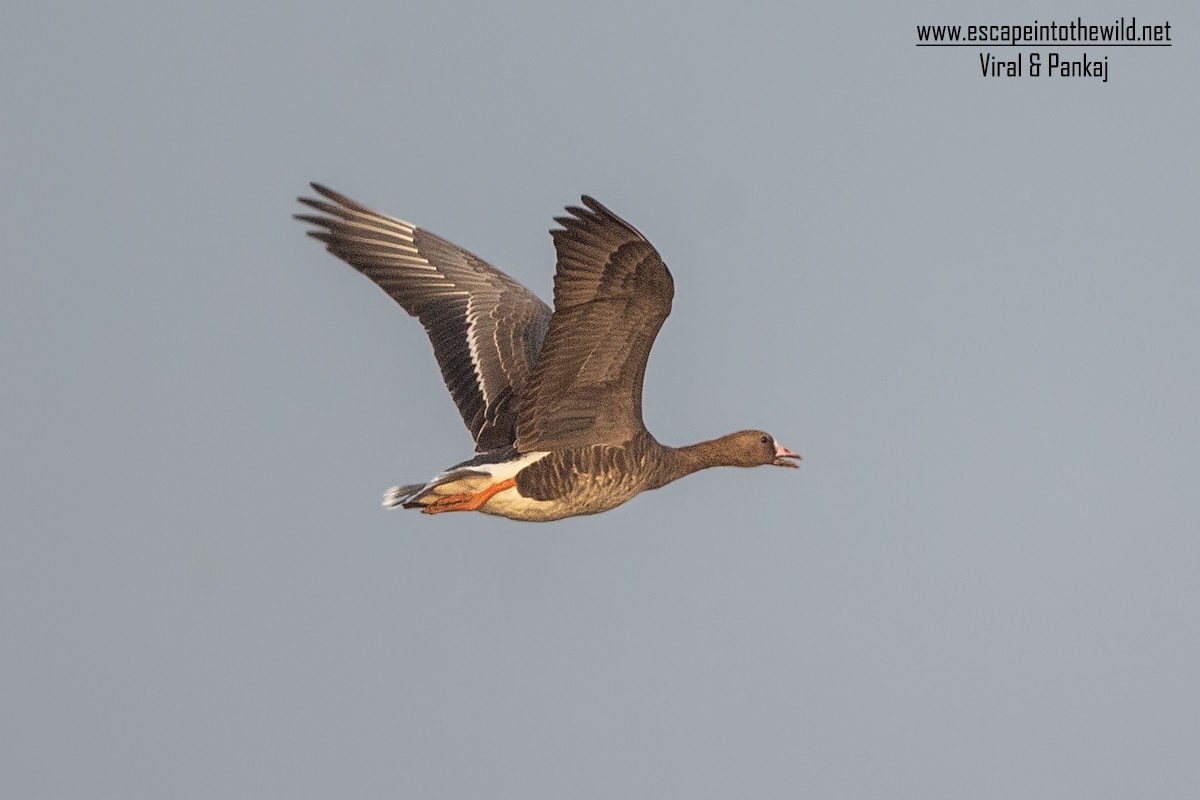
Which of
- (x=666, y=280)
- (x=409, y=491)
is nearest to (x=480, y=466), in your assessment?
(x=409, y=491)

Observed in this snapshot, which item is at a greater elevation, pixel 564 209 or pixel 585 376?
pixel 564 209

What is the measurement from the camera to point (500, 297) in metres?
19.6

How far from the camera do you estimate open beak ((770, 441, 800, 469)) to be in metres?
19.2

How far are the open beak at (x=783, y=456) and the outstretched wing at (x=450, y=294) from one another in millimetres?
2880

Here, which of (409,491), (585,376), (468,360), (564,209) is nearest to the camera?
(564,209)

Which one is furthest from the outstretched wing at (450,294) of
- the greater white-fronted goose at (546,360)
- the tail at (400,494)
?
the tail at (400,494)

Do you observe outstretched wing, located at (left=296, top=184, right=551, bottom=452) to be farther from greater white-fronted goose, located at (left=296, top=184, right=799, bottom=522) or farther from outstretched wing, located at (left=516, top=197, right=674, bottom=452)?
outstretched wing, located at (left=516, top=197, right=674, bottom=452)

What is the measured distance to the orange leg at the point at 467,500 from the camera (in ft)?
54.8

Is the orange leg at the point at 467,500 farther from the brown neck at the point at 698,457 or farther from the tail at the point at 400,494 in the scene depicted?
the brown neck at the point at 698,457

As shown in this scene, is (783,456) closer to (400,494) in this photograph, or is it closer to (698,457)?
(698,457)

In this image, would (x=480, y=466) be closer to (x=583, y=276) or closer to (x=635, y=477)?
(x=635, y=477)

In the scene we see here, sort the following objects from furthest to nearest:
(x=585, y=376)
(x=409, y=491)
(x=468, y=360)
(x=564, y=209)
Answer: (x=468, y=360)
(x=409, y=491)
(x=585, y=376)
(x=564, y=209)

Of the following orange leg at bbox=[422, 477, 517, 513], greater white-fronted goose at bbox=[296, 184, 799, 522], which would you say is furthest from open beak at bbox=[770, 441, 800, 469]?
orange leg at bbox=[422, 477, 517, 513]

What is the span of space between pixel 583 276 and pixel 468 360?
14.8 feet
